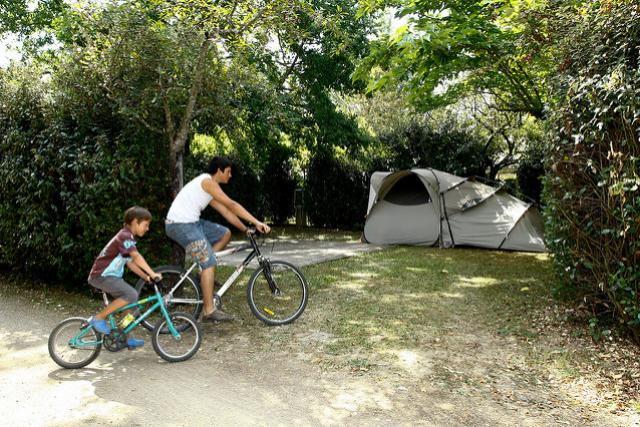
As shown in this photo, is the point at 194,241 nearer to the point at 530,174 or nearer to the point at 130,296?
the point at 130,296

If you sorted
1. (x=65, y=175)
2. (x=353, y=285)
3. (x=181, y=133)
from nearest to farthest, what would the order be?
(x=181, y=133)
(x=65, y=175)
(x=353, y=285)

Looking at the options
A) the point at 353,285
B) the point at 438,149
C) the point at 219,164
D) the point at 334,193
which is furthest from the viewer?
the point at 334,193

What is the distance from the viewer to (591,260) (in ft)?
15.5

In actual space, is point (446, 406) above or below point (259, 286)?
below

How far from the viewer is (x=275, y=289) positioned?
5.52m

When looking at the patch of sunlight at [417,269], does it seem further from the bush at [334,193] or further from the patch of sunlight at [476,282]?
the bush at [334,193]

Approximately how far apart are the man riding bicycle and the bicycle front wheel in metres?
0.36

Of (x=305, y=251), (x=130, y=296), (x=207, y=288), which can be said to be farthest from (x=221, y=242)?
(x=305, y=251)

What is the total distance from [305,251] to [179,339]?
6.28 meters

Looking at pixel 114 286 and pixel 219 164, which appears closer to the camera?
pixel 114 286

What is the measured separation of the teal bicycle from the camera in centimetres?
429

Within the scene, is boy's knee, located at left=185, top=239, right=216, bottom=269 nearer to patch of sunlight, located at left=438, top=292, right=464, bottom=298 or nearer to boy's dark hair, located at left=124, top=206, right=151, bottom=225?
boy's dark hair, located at left=124, top=206, right=151, bottom=225

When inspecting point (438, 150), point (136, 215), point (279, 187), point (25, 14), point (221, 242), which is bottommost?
point (221, 242)

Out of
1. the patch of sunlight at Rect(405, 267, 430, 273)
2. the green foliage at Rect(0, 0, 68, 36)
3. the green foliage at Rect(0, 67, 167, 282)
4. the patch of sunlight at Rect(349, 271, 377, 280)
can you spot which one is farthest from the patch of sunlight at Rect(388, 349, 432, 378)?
the green foliage at Rect(0, 0, 68, 36)
